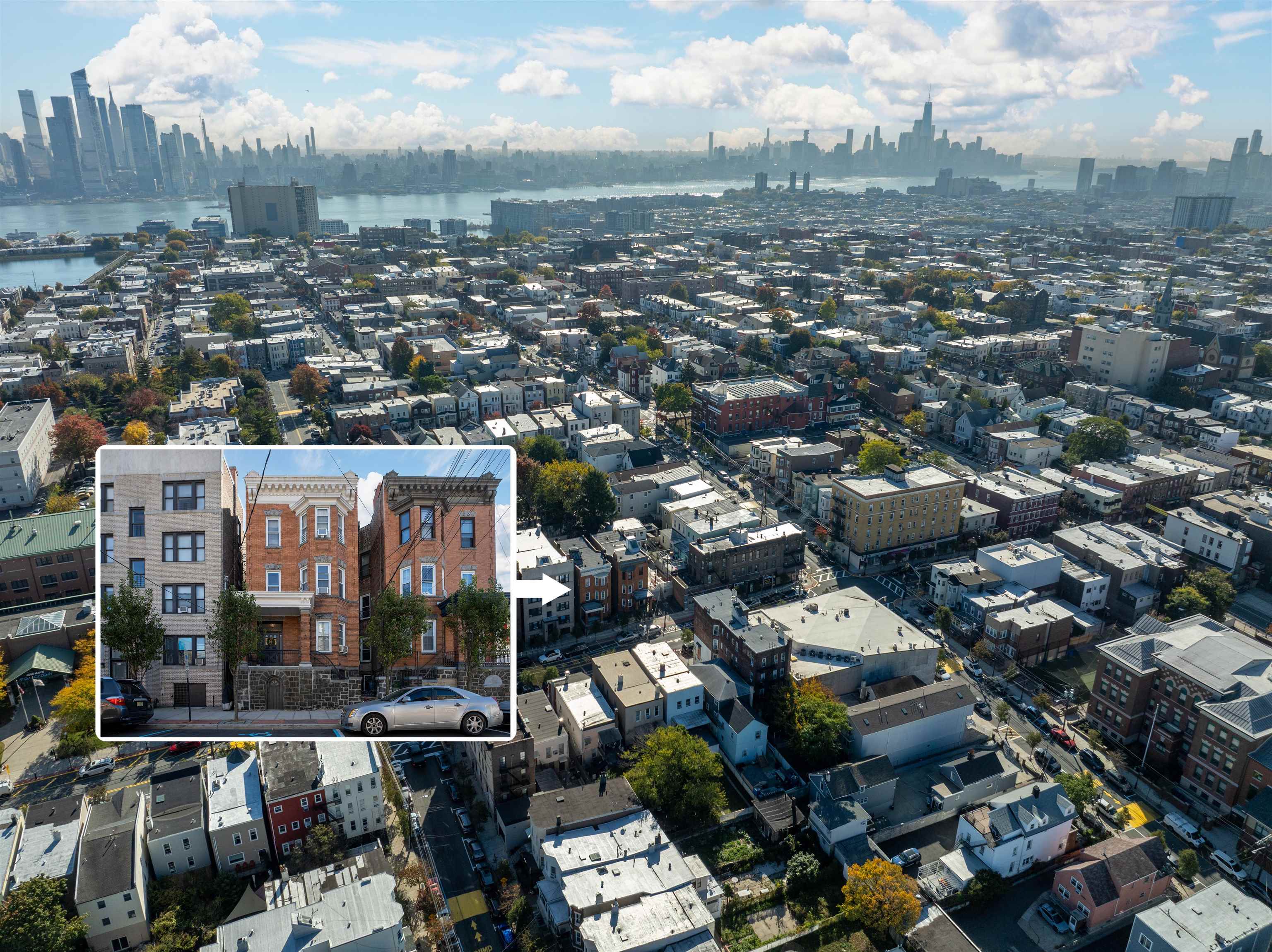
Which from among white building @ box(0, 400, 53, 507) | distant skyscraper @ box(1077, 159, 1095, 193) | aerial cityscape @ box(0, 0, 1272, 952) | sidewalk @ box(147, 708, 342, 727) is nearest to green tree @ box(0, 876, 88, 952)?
aerial cityscape @ box(0, 0, 1272, 952)

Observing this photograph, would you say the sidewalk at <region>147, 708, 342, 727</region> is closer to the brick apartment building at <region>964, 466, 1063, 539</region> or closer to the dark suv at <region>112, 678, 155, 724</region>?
the dark suv at <region>112, 678, 155, 724</region>

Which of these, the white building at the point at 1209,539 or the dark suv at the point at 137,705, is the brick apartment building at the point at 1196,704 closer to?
the white building at the point at 1209,539

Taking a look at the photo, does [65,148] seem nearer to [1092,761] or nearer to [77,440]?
[77,440]

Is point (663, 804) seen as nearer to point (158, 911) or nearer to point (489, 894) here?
point (489, 894)

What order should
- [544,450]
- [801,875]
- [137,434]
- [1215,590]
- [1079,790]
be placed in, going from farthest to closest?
[137,434]
[544,450]
[1215,590]
[1079,790]
[801,875]

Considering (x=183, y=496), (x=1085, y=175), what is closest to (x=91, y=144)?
(x=183, y=496)

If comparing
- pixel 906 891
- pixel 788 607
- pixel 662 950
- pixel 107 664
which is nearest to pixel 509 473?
pixel 107 664

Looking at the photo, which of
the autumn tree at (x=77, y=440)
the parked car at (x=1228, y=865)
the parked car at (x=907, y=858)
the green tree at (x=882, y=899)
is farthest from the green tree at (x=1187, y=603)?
the autumn tree at (x=77, y=440)
